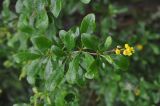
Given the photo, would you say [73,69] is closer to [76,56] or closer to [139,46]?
[76,56]

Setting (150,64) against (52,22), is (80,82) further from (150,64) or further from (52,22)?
(150,64)

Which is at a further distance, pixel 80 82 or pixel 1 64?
pixel 1 64

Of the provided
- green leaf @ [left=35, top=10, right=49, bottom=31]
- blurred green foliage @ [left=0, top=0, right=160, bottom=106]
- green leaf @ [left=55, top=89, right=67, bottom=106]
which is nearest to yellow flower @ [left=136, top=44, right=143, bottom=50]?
blurred green foliage @ [left=0, top=0, right=160, bottom=106]

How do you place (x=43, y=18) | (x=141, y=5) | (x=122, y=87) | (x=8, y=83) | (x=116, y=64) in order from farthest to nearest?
(x=141, y=5) < (x=8, y=83) < (x=122, y=87) < (x=43, y=18) < (x=116, y=64)

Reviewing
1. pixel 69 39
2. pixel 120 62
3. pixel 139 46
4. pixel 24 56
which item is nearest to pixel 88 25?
pixel 69 39

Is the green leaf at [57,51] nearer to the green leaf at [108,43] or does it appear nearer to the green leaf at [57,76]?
the green leaf at [57,76]

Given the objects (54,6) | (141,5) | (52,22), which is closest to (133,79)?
(52,22)
